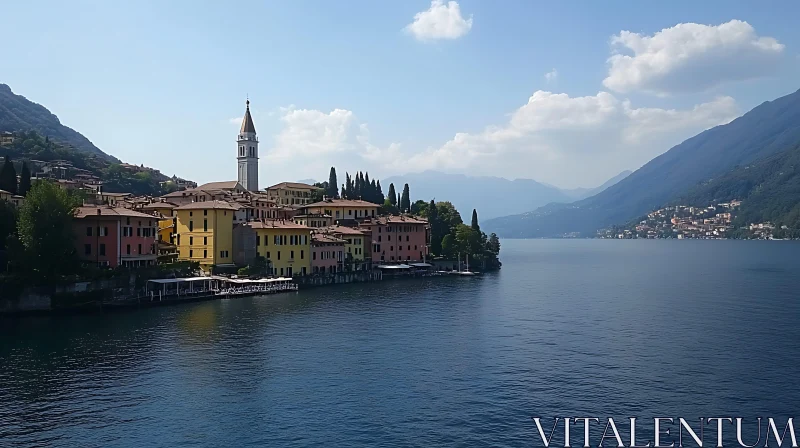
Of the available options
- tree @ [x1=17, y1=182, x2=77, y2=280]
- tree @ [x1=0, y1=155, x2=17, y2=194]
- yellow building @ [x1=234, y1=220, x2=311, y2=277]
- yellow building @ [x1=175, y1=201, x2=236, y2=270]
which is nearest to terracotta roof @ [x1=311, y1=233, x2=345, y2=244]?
yellow building @ [x1=234, y1=220, x2=311, y2=277]

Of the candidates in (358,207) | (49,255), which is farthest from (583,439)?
(358,207)

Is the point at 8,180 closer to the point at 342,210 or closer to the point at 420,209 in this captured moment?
the point at 342,210

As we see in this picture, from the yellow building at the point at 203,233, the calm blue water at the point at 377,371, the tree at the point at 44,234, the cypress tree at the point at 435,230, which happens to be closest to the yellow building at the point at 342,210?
the cypress tree at the point at 435,230

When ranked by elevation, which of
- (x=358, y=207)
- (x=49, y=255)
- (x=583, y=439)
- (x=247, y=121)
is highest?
(x=247, y=121)

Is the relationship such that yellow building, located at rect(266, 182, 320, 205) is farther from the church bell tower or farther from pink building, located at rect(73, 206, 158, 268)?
pink building, located at rect(73, 206, 158, 268)

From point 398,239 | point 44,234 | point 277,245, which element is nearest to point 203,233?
point 277,245

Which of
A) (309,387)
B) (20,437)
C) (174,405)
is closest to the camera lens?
(20,437)

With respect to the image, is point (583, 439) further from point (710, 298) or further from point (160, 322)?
point (710, 298)
